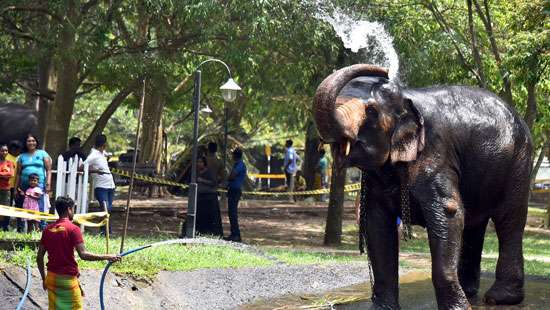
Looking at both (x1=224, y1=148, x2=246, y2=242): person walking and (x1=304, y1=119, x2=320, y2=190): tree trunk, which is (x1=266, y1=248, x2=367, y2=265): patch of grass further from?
(x1=304, y1=119, x2=320, y2=190): tree trunk

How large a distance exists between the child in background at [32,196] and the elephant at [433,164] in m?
7.30

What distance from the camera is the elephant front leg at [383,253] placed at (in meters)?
8.25

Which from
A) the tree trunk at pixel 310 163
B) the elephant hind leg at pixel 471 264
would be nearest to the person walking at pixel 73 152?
the elephant hind leg at pixel 471 264

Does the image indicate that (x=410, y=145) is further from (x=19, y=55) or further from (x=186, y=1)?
(x=19, y=55)

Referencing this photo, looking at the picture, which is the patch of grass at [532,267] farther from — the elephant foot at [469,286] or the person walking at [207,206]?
the person walking at [207,206]

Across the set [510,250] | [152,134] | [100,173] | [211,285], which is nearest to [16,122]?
[152,134]

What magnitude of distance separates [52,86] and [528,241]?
1188 cm

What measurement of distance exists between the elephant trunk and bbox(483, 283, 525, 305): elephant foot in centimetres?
249

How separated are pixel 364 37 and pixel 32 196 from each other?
663 centimetres

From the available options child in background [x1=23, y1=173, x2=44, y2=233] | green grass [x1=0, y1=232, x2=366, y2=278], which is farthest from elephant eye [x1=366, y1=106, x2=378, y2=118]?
child in background [x1=23, y1=173, x2=44, y2=233]

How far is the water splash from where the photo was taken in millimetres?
17328

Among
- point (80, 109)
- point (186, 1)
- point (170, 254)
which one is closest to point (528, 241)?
point (186, 1)

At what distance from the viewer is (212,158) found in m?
17.6

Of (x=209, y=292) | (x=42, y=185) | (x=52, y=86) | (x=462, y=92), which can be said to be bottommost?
(x=209, y=292)
